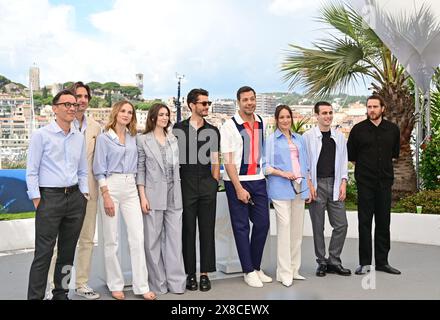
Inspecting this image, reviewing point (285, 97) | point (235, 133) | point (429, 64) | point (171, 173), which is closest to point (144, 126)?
point (171, 173)

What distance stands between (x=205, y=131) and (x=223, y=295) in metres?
1.29

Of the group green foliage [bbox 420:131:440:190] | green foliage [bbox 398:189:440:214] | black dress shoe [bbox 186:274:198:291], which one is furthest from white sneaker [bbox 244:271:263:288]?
green foliage [bbox 420:131:440:190]

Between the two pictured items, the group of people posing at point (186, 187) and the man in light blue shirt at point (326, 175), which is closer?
the group of people posing at point (186, 187)

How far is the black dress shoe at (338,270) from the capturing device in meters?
4.71

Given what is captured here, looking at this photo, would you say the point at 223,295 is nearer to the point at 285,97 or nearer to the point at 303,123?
the point at 285,97

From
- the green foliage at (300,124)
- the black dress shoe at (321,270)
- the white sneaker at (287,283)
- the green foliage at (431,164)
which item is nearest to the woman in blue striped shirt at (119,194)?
the white sneaker at (287,283)

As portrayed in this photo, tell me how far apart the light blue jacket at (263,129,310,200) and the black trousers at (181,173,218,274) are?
50 centimetres

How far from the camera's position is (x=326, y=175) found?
15.3 ft

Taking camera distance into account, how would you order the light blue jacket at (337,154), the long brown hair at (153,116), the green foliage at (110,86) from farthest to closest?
the green foliage at (110,86) < the light blue jacket at (337,154) < the long brown hair at (153,116)

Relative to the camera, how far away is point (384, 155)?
4.76 meters

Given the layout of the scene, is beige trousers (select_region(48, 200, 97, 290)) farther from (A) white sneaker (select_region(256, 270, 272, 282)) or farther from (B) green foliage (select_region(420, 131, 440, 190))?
(B) green foliage (select_region(420, 131, 440, 190))

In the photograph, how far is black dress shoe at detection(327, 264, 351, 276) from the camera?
4.71 metres

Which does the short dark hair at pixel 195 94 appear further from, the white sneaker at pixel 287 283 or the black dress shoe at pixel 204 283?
the white sneaker at pixel 287 283

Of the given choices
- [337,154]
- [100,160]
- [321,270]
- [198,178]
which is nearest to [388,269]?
[321,270]
